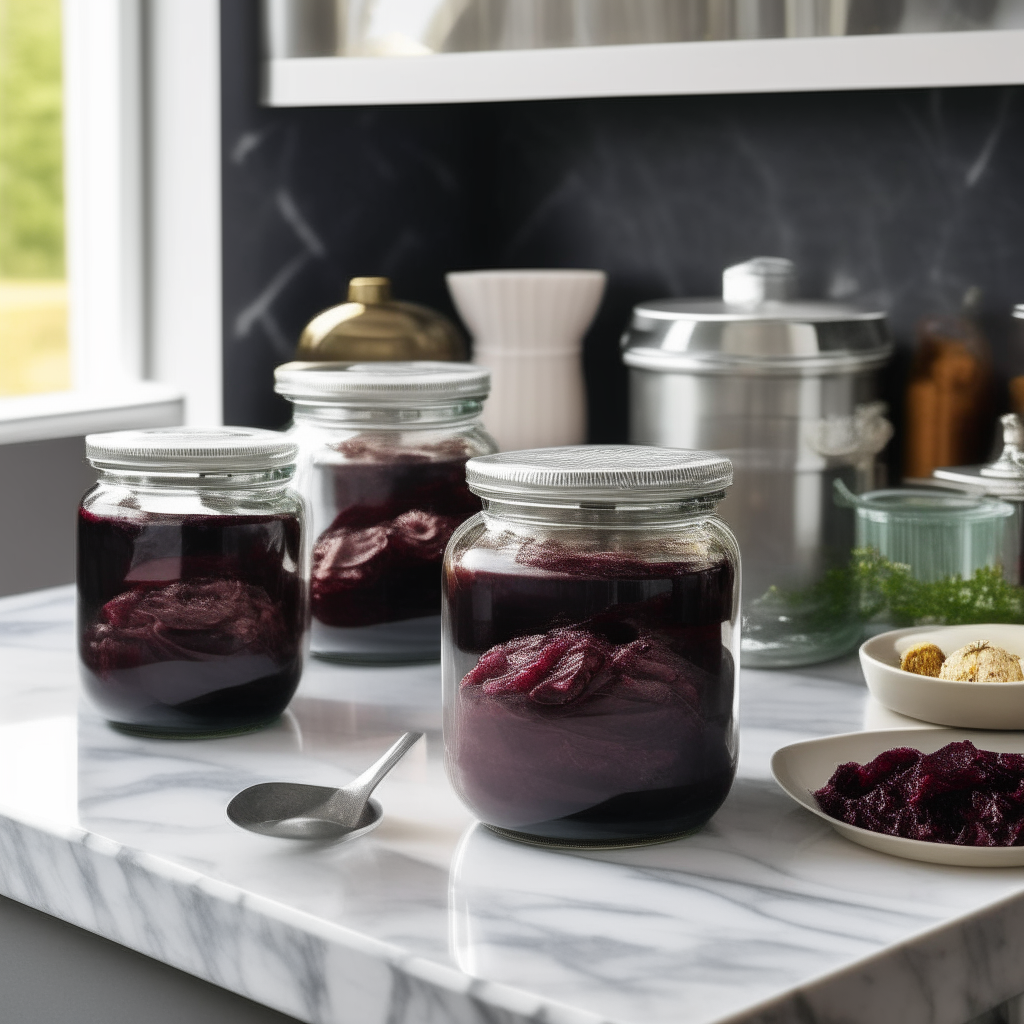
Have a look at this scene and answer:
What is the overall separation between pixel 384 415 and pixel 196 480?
211 millimetres

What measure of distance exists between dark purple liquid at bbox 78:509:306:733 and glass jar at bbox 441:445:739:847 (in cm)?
21

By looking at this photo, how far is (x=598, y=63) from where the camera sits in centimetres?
138

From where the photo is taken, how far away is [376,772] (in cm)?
89

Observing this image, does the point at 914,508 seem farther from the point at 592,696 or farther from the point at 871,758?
the point at 592,696

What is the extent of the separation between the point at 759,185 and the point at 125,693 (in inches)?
36.9

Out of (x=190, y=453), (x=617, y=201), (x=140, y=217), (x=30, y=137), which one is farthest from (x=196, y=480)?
(x=30, y=137)

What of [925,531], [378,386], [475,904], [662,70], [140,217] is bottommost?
[475,904]

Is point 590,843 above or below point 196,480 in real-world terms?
below

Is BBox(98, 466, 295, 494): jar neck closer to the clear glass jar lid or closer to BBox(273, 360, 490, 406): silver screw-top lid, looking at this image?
BBox(273, 360, 490, 406): silver screw-top lid

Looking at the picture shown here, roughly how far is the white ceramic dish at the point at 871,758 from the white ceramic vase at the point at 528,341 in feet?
2.31

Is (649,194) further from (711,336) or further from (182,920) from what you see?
(182,920)

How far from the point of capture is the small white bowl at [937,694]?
102 cm

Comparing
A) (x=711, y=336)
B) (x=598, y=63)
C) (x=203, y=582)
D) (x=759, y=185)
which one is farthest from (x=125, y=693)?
(x=759, y=185)

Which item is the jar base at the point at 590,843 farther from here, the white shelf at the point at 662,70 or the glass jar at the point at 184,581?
the white shelf at the point at 662,70
